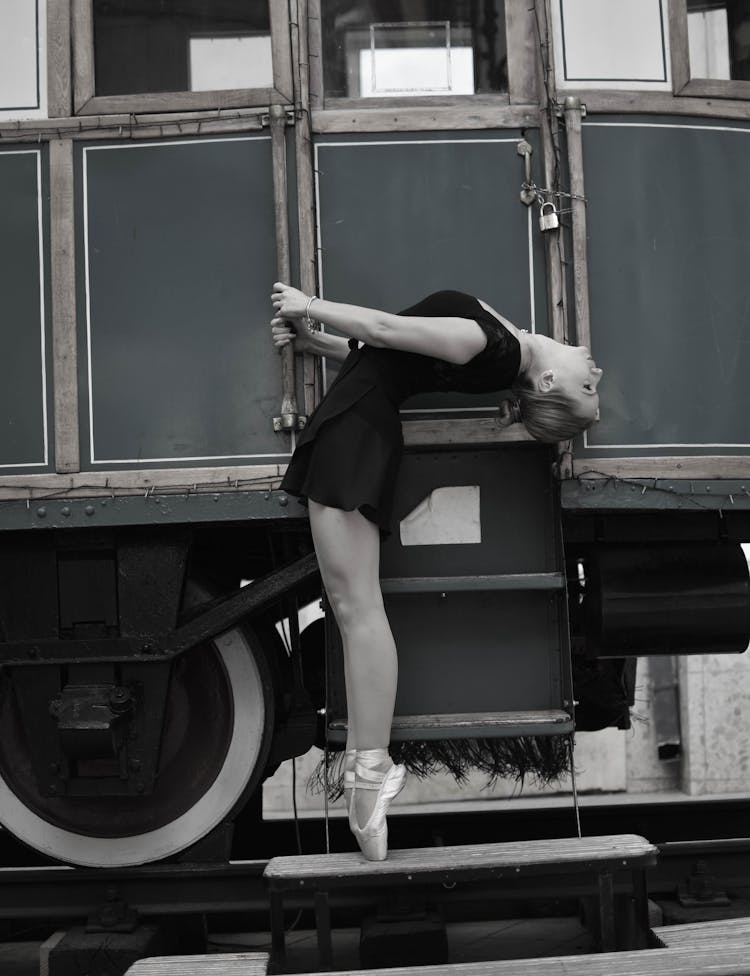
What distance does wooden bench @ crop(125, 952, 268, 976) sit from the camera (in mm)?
3014

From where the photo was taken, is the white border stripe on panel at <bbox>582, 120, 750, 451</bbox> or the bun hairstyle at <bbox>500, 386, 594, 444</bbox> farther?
the white border stripe on panel at <bbox>582, 120, 750, 451</bbox>

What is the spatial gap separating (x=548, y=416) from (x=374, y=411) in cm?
51

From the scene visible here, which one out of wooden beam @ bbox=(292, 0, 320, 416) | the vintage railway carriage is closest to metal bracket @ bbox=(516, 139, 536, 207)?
the vintage railway carriage

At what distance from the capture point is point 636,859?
10.6 feet

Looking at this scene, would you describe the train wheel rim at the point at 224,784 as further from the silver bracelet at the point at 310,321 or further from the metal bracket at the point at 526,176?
the metal bracket at the point at 526,176

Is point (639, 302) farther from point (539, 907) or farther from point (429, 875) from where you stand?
point (539, 907)

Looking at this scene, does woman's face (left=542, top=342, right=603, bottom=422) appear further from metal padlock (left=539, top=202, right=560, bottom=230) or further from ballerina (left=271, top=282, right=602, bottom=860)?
metal padlock (left=539, top=202, right=560, bottom=230)

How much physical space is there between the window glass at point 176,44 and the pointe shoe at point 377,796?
2.11 meters

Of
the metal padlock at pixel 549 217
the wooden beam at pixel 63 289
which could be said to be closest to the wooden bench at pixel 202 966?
the wooden beam at pixel 63 289

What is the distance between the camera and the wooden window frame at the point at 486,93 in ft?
12.5

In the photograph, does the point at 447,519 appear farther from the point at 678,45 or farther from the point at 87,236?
the point at 678,45

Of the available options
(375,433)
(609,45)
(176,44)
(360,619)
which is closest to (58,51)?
(176,44)

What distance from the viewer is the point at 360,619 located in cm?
341

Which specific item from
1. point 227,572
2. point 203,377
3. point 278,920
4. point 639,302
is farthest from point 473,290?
point 278,920
